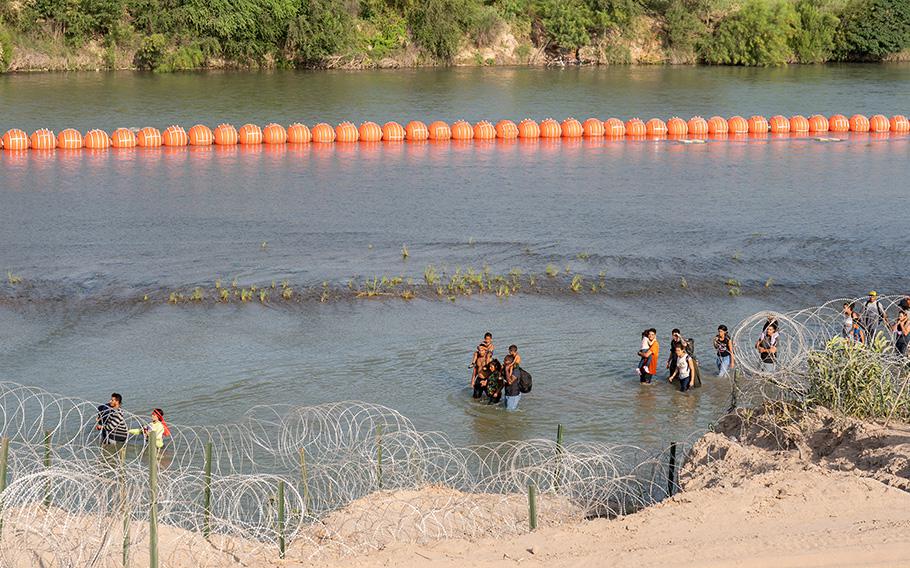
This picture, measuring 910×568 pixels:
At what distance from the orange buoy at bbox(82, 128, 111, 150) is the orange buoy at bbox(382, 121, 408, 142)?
1149 centimetres

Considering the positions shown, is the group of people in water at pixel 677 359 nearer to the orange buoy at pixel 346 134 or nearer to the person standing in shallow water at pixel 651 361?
the person standing in shallow water at pixel 651 361

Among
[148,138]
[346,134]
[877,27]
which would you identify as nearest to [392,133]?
[346,134]

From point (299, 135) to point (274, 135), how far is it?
1.06 meters

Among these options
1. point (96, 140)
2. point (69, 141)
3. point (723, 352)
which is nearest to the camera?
point (723, 352)

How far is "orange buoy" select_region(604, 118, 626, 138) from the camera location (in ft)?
178

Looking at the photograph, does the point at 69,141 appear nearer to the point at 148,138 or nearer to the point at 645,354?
the point at 148,138

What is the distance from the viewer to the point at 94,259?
31.4 meters

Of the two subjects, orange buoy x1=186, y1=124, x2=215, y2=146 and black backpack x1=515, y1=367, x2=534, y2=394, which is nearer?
black backpack x1=515, y1=367, x2=534, y2=394

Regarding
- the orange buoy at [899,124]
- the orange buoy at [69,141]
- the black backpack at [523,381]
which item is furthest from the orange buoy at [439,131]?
the black backpack at [523,381]

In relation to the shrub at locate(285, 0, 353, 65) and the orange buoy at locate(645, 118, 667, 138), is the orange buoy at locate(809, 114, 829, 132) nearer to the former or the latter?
the orange buoy at locate(645, 118, 667, 138)

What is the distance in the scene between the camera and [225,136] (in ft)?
162

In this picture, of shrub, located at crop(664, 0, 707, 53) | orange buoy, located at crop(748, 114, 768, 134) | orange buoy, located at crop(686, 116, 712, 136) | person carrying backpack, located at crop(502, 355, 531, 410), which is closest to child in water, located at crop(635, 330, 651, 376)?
person carrying backpack, located at crop(502, 355, 531, 410)

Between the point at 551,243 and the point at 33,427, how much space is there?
18073 mm

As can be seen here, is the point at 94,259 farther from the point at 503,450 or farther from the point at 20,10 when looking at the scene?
the point at 20,10
